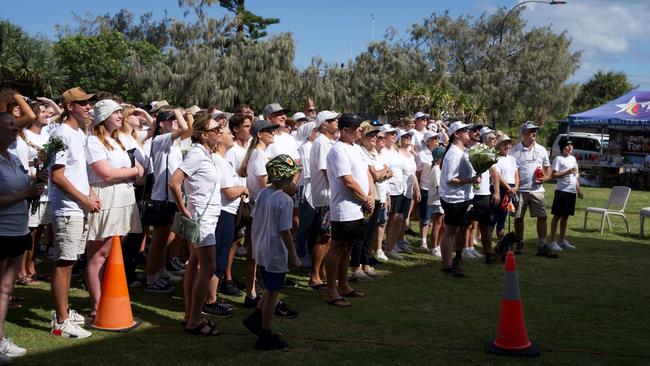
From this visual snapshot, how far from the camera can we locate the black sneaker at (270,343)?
19.0ft

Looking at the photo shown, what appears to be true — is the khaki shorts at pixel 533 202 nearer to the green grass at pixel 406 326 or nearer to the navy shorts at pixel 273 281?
the green grass at pixel 406 326

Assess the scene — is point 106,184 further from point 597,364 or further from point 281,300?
point 597,364

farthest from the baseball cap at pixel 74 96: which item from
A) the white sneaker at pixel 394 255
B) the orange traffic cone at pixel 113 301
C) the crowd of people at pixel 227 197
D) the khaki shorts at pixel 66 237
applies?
Result: the white sneaker at pixel 394 255

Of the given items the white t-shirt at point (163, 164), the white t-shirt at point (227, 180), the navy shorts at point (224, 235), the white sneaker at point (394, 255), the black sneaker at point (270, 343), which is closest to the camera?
the black sneaker at point (270, 343)

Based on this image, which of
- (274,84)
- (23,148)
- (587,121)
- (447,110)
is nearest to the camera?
(23,148)

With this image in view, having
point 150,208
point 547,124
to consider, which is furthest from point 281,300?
point 547,124

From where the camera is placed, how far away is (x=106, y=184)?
20.7 feet

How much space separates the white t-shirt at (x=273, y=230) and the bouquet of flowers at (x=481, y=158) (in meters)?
4.15

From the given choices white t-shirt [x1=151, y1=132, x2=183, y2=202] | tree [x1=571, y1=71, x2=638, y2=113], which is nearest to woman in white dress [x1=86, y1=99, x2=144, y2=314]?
white t-shirt [x1=151, y1=132, x2=183, y2=202]

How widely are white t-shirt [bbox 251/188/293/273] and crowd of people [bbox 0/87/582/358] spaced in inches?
0.5

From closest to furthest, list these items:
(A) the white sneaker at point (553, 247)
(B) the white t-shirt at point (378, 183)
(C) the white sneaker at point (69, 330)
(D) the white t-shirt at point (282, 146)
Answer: (C) the white sneaker at point (69, 330) < (D) the white t-shirt at point (282, 146) < (B) the white t-shirt at point (378, 183) < (A) the white sneaker at point (553, 247)

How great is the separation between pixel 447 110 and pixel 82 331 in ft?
104

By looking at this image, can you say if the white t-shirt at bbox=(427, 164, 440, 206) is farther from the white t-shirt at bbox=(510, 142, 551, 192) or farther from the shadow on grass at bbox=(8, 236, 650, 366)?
the shadow on grass at bbox=(8, 236, 650, 366)

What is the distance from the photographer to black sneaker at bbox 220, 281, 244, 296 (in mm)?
7887
